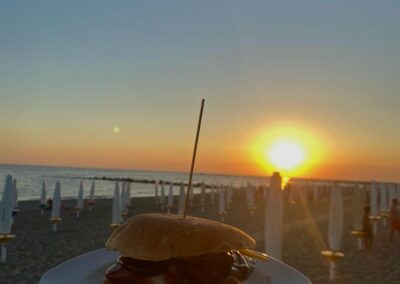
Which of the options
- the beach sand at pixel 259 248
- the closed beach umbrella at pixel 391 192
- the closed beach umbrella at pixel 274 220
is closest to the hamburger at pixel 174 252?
the closed beach umbrella at pixel 274 220

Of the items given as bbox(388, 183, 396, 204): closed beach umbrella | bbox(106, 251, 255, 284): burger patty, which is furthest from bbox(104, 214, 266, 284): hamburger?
bbox(388, 183, 396, 204): closed beach umbrella

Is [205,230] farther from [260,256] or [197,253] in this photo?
[260,256]

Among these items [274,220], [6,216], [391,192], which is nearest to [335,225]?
[274,220]

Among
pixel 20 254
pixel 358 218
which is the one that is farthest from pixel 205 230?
pixel 20 254

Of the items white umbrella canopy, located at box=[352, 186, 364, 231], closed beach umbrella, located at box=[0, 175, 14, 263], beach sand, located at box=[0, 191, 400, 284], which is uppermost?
white umbrella canopy, located at box=[352, 186, 364, 231]

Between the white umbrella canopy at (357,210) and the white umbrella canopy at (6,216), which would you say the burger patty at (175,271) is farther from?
the white umbrella canopy at (357,210)

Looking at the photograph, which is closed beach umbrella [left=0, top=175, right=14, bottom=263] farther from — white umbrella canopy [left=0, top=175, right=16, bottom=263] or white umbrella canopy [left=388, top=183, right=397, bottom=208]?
white umbrella canopy [left=388, top=183, right=397, bottom=208]
